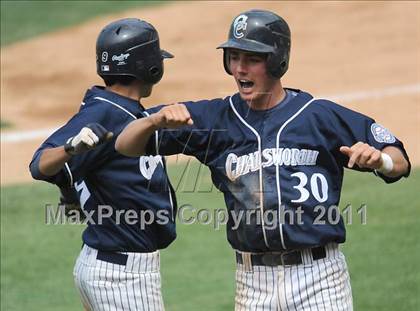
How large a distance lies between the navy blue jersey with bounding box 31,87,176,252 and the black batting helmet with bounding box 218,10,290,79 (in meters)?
0.73

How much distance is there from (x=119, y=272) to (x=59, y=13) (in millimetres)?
14088

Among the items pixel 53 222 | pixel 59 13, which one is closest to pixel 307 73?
pixel 59 13

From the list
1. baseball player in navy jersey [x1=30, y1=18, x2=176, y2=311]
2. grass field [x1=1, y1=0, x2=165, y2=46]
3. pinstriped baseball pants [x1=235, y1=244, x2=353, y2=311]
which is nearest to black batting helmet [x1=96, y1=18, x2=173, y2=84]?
baseball player in navy jersey [x1=30, y1=18, x2=176, y2=311]

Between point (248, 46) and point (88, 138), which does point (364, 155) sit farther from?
point (88, 138)

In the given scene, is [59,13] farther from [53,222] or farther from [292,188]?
[292,188]

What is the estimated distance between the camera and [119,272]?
18.2 feet

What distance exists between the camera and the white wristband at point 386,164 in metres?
4.93

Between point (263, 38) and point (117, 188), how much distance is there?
3.64 feet

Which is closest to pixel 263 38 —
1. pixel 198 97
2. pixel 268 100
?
pixel 268 100

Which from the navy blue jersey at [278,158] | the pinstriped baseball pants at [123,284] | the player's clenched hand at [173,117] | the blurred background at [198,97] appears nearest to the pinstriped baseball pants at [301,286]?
the navy blue jersey at [278,158]

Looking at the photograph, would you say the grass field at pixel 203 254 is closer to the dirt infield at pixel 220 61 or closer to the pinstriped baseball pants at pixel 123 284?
the dirt infield at pixel 220 61

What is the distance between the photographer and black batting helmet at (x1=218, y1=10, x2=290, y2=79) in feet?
17.1

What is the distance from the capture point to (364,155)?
4785mm

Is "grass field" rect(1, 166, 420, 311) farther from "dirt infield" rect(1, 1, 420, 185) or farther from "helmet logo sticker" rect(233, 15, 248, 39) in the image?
"helmet logo sticker" rect(233, 15, 248, 39)
